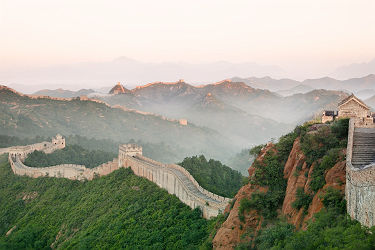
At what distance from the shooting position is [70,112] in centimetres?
17688

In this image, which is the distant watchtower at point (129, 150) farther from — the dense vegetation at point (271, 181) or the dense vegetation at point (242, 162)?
the dense vegetation at point (242, 162)

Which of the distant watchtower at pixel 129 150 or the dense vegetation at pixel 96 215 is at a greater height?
the distant watchtower at pixel 129 150

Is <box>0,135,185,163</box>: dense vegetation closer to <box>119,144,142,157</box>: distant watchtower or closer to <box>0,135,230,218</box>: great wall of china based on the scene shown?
<box>0,135,230,218</box>: great wall of china

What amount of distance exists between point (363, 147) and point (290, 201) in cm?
493

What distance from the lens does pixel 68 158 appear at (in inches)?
3659

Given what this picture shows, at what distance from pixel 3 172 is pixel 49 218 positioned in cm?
2729

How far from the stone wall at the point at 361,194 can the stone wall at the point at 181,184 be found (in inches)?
750

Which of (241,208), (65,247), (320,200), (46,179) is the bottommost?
(65,247)

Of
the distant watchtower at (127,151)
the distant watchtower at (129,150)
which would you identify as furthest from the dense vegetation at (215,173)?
the distant watchtower at (127,151)

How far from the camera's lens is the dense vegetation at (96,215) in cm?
3947

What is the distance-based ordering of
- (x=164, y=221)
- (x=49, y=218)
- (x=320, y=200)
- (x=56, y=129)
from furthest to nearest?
1. (x=56, y=129)
2. (x=49, y=218)
3. (x=164, y=221)
4. (x=320, y=200)

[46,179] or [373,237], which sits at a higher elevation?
[373,237]

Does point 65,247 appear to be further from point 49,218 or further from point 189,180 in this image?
point 189,180

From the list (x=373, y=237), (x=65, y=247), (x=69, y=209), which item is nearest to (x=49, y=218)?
(x=69, y=209)
